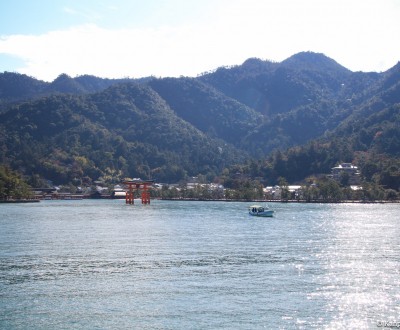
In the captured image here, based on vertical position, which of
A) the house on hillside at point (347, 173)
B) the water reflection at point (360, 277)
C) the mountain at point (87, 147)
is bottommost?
the water reflection at point (360, 277)

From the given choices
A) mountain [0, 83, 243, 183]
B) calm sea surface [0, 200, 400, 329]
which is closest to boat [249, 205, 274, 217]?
calm sea surface [0, 200, 400, 329]

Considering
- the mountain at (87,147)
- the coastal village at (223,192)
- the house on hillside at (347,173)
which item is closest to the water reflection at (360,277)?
the coastal village at (223,192)

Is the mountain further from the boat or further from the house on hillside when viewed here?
the boat

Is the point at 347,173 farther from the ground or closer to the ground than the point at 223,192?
farther from the ground

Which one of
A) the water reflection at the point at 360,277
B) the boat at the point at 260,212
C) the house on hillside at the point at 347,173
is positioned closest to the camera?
the water reflection at the point at 360,277

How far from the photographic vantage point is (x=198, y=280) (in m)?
26.9

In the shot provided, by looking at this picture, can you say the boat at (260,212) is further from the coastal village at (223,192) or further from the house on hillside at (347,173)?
the house on hillside at (347,173)

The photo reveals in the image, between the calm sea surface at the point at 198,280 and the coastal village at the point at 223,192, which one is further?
the coastal village at the point at 223,192

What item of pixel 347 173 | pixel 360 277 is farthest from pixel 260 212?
pixel 347 173

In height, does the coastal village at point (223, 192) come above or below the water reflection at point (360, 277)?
above

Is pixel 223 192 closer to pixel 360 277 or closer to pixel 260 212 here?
pixel 260 212

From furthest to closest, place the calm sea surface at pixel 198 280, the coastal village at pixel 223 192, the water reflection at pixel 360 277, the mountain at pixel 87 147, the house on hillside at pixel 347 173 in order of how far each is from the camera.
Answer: the mountain at pixel 87 147 < the house on hillside at pixel 347 173 < the coastal village at pixel 223 192 < the water reflection at pixel 360 277 < the calm sea surface at pixel 198 280

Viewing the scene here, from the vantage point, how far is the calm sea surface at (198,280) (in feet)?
68.7

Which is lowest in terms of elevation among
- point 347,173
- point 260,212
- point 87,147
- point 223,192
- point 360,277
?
point 360,277
